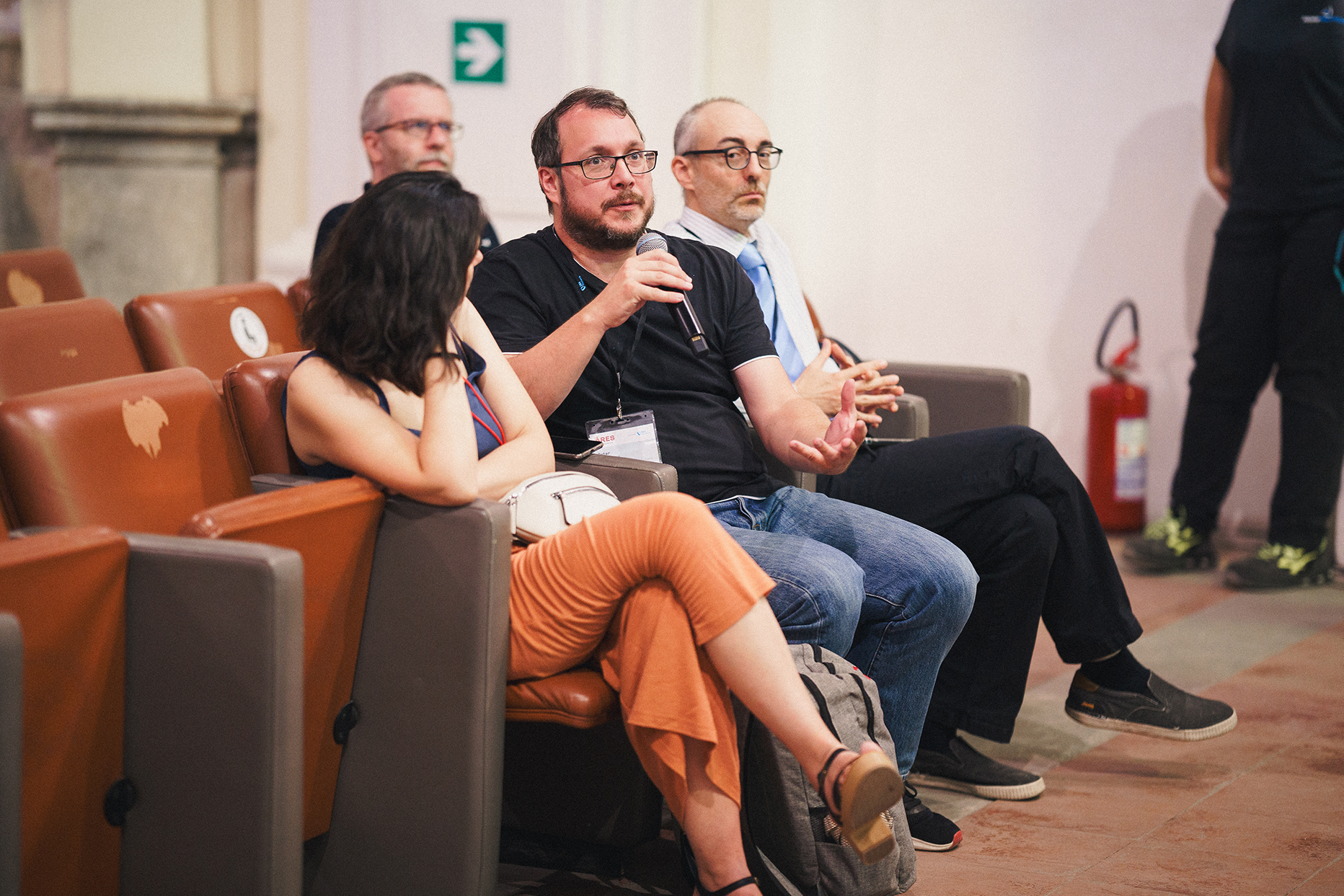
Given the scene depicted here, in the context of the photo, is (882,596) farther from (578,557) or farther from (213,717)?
(213,717)

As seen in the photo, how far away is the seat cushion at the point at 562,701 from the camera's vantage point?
6.17ft

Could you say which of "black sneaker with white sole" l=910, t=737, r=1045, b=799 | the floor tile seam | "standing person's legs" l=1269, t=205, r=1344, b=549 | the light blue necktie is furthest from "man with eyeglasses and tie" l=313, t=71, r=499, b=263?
the floor tile seam

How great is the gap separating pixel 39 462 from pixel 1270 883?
189 centimetres

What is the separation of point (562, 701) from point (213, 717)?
0.50m

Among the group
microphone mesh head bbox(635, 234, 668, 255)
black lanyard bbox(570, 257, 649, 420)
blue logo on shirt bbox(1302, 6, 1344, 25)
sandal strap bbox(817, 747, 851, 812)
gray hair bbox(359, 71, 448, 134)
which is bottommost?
sandal strap bbox(817, 747, 851, 812)

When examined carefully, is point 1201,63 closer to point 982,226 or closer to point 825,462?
point 982,226

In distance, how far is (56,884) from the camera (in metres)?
1.52

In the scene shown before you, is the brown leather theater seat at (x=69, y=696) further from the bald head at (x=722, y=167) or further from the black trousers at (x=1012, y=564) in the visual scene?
the bald head at (x=722, y=167)

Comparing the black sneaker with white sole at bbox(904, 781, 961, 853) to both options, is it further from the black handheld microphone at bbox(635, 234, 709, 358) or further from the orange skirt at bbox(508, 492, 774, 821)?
the black handheld microphone at bbox(635, 234, 709, 358)

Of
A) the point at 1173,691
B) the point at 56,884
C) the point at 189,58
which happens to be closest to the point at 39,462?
the point at 56,884

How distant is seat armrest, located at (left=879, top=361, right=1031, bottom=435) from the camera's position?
10.6 feet

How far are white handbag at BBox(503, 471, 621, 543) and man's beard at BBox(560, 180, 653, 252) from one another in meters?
0.58

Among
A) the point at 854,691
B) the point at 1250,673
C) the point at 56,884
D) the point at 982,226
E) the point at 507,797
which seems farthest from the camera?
the point at 982,226

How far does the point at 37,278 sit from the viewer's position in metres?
3.15
